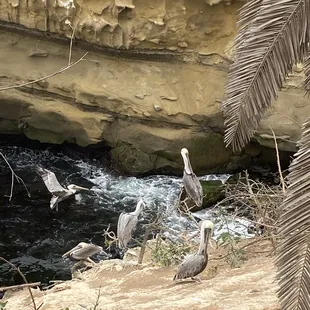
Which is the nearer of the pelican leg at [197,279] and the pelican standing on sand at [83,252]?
the pelican leg at [197,279]

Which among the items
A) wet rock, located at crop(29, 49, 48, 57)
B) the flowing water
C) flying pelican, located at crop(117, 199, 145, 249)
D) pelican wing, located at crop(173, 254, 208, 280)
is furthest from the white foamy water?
pelican wing, located at crop(173, 254, 208, 280)

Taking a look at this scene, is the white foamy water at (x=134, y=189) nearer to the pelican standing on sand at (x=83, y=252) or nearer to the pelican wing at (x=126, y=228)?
the pelican standing on sand at (x=83, y=252)

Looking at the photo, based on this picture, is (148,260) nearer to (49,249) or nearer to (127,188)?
(49,249)

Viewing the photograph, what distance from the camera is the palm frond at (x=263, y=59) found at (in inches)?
124

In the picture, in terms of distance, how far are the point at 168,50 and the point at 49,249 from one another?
11.9ft

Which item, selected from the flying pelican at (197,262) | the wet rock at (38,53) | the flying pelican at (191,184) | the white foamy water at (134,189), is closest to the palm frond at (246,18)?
the flying pelican at (197,262)

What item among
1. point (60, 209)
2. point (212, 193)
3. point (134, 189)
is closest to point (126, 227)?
point (212, 193)

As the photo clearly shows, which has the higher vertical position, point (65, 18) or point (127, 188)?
point (65, 18)

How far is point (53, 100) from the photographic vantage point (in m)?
10.6

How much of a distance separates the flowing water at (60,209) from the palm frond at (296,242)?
16.4 ft

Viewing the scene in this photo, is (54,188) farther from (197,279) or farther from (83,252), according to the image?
(197,279)

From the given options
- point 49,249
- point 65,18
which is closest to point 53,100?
point 65,18

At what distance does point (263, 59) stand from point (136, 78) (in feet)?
22.4

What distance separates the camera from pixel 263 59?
3307 mm
